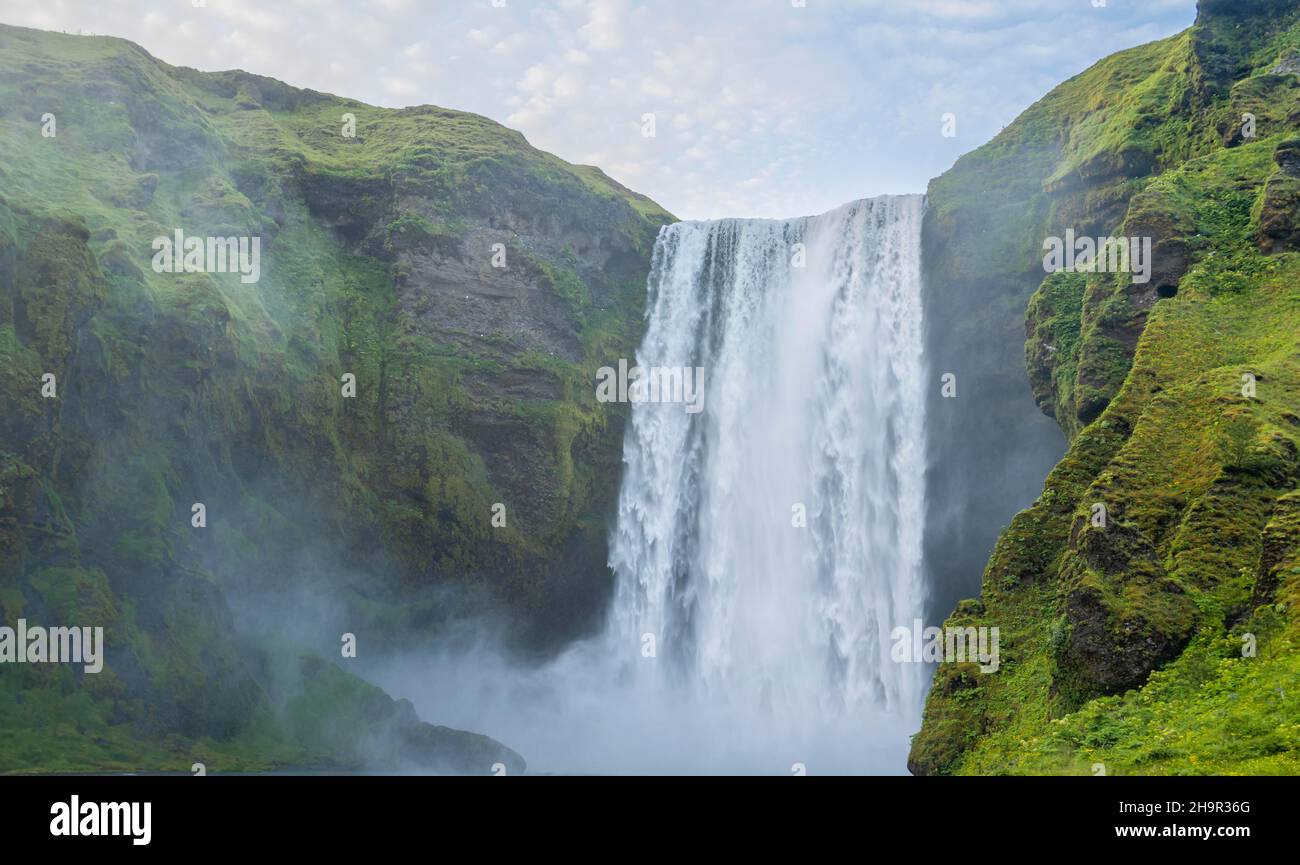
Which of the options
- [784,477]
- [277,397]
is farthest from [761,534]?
[277,397]

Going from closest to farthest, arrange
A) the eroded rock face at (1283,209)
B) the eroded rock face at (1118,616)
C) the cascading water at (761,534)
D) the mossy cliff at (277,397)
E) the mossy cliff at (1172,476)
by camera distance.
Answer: the mossy cliff at (1172,476)
the eroded rock face at (1118,616)
the eroded rock face at (1283,209)
the mossy cliff at (277,397)
the cascading water at (761,534)

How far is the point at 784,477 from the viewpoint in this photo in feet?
132

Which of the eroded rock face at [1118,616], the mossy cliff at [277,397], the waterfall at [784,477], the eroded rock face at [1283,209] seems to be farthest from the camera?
the waterfall at [784,477]

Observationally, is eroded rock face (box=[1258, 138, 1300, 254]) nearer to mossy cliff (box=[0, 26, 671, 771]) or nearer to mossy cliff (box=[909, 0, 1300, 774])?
mossy cliff (box=[909, 0, 1300, 774])

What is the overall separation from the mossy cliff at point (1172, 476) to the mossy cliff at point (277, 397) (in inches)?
736

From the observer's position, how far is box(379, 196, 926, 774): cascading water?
35.9 meters

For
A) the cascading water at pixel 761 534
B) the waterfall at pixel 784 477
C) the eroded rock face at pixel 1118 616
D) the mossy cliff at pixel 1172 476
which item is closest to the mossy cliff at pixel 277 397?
the cascading water at pixel 761 534

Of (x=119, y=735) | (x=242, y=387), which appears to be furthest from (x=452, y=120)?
(x=119, y=735)

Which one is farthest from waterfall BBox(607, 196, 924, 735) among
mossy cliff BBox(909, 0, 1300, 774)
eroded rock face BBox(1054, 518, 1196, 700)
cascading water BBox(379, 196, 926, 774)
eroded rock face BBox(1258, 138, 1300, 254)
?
eroded rock face BBox(1054, 518, 1196, 700)

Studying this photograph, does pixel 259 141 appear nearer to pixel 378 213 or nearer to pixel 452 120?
pixel 378 213

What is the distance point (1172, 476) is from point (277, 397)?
28.2 meters

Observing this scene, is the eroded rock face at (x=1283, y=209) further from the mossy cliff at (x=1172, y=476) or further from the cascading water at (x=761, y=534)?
the cascading water at (x=761, y=534)

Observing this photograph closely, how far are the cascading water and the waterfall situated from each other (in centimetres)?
8

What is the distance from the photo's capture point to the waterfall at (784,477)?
120ft
